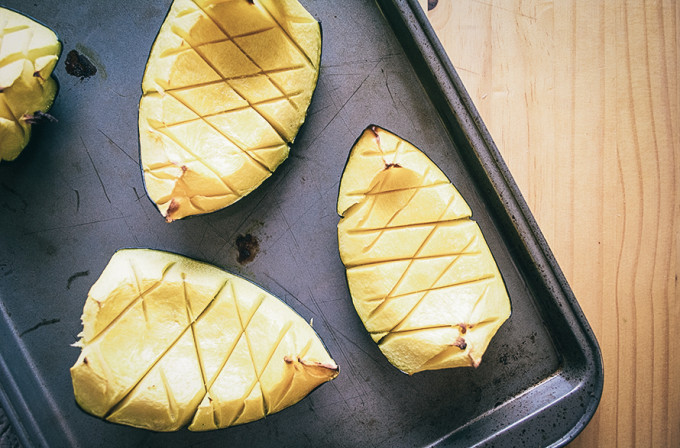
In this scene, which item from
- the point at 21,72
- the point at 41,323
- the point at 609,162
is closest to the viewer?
the point at 21,72

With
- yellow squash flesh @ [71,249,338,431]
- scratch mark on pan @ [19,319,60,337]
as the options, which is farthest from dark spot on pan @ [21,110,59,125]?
scratch mark on pan @ [19,319,60,337]

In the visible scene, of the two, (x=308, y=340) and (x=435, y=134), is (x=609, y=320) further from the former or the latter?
(x=308, y=340)

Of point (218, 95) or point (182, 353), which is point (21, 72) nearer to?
point (218, 95)

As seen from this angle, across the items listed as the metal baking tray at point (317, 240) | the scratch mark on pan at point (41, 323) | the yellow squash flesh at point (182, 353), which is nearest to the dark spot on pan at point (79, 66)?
the metal baking tray at point (317, 240)

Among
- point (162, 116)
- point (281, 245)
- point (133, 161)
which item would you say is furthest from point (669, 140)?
point (133, 161)

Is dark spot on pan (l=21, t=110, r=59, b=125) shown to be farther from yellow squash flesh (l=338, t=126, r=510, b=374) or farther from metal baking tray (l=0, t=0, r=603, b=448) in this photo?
yellow squash flesh (l=338, t=126, r=510, b=374)

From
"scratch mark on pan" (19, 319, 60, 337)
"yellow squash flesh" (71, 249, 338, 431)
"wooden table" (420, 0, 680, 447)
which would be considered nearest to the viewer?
"yellow squash flesh" (71, 249, 338, 431)

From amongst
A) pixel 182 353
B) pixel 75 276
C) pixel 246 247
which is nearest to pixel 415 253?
pixel 246 247
